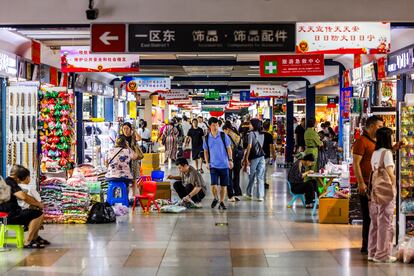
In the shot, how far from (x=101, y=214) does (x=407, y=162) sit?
517 cm

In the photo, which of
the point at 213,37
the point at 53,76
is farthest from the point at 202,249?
the point at 53,76

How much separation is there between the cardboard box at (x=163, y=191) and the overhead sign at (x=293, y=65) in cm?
463

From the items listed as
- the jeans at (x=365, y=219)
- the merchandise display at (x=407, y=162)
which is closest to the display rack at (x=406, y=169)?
the merchandise display at (x=407, y=162)

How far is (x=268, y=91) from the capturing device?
99.7 feet

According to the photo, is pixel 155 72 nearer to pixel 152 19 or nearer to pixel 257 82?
pixel 257 82

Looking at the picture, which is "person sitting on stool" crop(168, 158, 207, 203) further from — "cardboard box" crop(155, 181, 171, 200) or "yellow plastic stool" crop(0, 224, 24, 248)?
"yellow plastic stool" crop(0, 224, 24, 248)

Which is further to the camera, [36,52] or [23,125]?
[36,52]

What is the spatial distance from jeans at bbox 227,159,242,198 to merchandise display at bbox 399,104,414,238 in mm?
6400

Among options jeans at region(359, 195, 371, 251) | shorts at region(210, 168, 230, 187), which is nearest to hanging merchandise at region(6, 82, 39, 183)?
shorts at region(210, 168, 230, 187)

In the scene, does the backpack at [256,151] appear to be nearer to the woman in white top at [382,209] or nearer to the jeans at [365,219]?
the jeans at [365,219]

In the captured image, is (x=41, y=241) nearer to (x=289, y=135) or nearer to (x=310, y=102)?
(x=310, y=102)

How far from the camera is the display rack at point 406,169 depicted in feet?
31.4

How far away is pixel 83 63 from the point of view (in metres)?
15.5

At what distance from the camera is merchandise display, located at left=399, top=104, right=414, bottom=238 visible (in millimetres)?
9586
